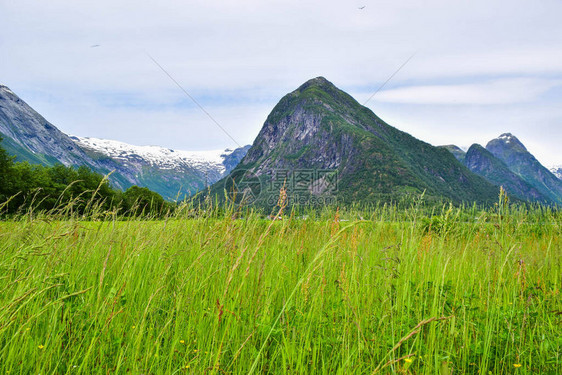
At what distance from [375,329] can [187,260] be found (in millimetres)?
2110

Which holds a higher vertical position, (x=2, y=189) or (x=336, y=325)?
(x=336, y=325)

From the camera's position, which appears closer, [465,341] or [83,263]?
[465,341]

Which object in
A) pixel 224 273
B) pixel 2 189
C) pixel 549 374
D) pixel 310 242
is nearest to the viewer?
pixel 549 374

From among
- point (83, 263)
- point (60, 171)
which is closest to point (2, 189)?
point (60, 171)

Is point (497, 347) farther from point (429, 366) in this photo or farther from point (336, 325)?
point (336, 325)

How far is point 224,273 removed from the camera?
2873mm

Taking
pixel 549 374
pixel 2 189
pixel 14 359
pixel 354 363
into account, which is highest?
pixel 549 374

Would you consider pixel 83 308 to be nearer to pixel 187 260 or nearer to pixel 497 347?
pixel 187 260

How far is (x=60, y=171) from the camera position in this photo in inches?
2000

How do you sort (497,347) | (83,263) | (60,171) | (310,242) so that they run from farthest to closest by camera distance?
(60,171) → (310,242) → (83,263) → (497,347)

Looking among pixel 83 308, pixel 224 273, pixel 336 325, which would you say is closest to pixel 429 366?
pixel 336 325

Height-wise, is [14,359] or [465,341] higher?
[465,341]

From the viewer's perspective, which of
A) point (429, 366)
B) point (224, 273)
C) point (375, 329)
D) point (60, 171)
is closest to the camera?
point (429, 366)

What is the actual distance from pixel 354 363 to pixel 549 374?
3.73 ft
